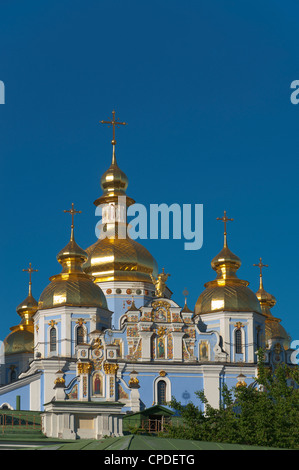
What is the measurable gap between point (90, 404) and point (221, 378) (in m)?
12.4

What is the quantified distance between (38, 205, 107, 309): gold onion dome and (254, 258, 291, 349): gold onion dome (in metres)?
10.7

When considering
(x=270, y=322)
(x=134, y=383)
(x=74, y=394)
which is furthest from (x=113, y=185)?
(x=74, y=394)

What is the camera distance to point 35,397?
56781mm

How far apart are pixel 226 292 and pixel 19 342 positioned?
13506 mm

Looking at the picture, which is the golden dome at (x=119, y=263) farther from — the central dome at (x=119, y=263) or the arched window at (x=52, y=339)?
the arched window at (x=52, y=339)

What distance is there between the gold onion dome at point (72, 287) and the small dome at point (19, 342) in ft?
24.4

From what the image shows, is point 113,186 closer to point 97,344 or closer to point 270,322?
point 270,322

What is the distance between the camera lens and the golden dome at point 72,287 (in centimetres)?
5756

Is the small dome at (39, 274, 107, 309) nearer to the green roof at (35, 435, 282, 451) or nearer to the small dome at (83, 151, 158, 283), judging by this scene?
the small dome at (83, 151, 158, 283)

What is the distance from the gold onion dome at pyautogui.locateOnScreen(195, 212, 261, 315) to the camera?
5916 centimetres

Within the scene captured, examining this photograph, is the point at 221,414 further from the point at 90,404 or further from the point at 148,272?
the point at 148,272

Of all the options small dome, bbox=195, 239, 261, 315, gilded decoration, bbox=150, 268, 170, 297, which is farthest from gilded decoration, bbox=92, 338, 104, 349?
small dome, bbox=195, 239, 261, 315

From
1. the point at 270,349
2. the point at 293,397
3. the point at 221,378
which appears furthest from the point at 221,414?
the point at 270,349

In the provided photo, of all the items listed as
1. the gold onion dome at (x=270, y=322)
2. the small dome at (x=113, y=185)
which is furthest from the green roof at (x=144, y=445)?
the small dome at (x=113, y=185)
